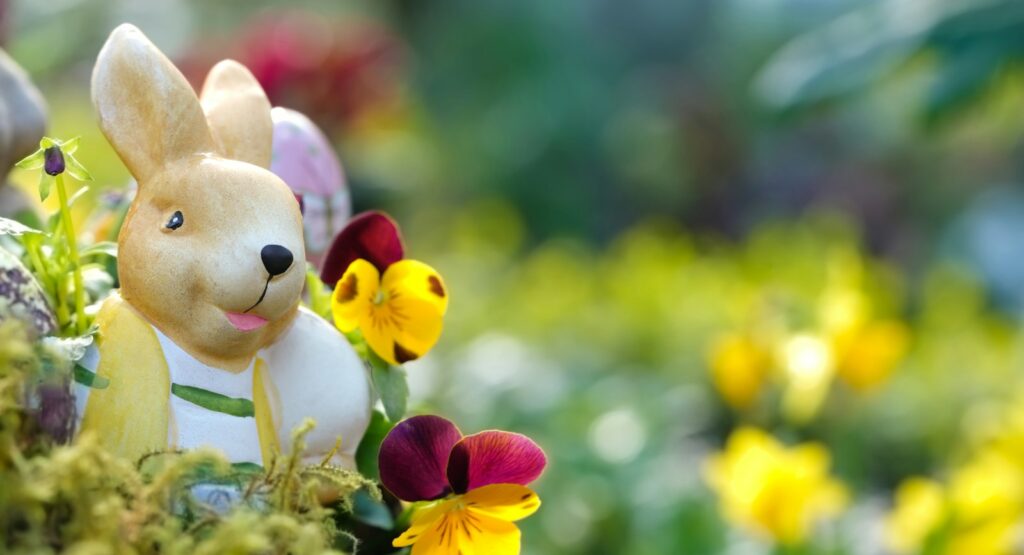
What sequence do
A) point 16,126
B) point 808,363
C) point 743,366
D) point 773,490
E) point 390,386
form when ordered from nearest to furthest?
point 390,386, point 16,126, point 773,490, point 808,363, point 743,366

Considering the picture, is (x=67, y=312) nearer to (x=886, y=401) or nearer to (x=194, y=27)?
(x=886, y=401)

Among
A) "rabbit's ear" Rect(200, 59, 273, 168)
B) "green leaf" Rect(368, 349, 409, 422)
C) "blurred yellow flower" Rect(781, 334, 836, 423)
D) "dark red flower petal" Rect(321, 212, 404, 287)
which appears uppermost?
"blurred yellow flower" Rect(781, 334, 836, 423)

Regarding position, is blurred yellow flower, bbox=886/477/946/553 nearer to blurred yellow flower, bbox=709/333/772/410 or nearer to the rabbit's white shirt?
blurred yellow flower, bbox=709/333/772/410

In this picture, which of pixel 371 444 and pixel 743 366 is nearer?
pixel 371 444

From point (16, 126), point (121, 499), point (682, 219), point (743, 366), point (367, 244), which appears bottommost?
point (121, 499)

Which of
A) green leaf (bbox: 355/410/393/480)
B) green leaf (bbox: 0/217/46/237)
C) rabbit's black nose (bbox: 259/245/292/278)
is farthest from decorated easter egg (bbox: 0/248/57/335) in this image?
green leaf (bbox: 355/410/393/480)

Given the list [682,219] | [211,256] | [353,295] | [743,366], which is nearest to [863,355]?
[743,366]

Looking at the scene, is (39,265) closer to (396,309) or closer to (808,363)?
(396,309)
